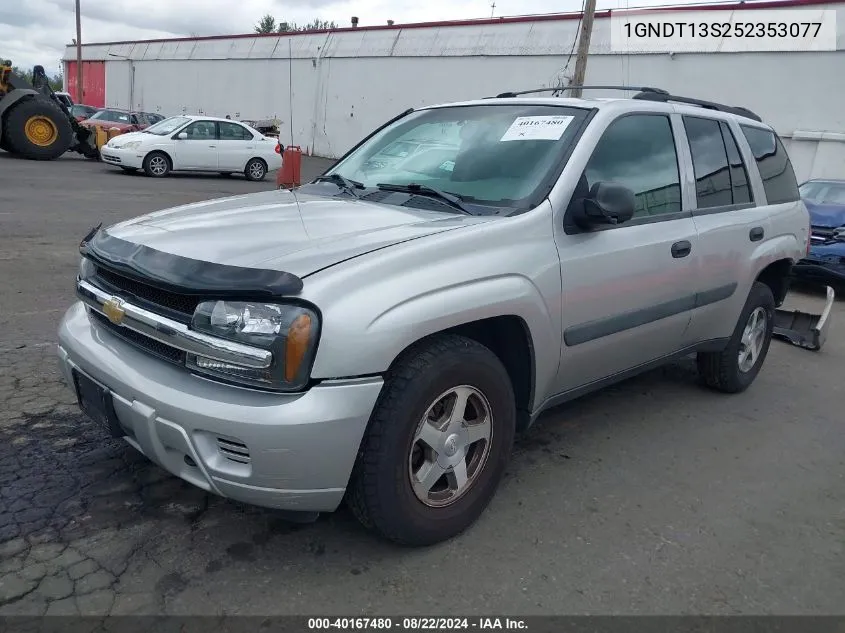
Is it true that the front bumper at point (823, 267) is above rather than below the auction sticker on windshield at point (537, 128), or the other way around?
below

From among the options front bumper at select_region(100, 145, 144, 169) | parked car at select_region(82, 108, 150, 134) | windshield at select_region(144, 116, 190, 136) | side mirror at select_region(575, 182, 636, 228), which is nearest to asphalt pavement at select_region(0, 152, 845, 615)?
side mirror at select_region(575, 182, 636, 228)

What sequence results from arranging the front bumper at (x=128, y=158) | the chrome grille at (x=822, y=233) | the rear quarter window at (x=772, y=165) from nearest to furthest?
the rear quarter window at (x=772, y=165)
the chrome grille at (x=822, y=233)
the front bumper at (x=128, y=158)

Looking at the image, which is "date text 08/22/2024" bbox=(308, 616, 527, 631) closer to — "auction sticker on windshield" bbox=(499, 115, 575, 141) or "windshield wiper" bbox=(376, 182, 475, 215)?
"windshield wiper" bbox=(376, 182, 475, 215)

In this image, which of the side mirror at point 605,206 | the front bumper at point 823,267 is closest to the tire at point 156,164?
the front bumper at point 823,267

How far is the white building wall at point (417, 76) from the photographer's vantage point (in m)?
17.8

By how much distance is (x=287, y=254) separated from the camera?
260cm

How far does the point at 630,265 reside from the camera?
3525mm

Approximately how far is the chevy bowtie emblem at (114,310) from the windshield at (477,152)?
1447mm

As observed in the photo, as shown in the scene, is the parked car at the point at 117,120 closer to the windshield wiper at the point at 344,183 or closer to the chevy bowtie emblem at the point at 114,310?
the windshield wiper at the point at 344,183

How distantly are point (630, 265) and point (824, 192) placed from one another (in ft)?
27.8

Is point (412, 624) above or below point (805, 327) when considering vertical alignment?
below

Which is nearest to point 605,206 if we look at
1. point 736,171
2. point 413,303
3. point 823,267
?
point 413,303

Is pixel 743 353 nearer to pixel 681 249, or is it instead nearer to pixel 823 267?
pixel 681 249

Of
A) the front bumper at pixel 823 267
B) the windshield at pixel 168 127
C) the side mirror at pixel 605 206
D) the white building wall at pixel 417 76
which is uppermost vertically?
the white building wall at pixel 417 76
